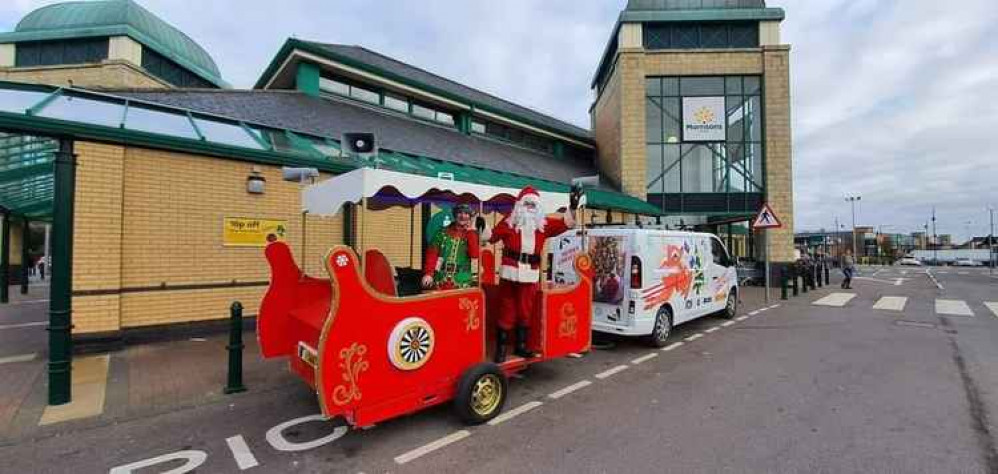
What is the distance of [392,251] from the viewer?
10.4 metres

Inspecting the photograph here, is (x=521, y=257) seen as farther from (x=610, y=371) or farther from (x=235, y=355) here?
(x=235, y=355)

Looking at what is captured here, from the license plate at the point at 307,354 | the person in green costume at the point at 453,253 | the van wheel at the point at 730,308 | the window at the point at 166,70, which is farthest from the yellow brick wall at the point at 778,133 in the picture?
the window at the point at 166,70

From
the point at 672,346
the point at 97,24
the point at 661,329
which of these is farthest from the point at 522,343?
the point at 97,24

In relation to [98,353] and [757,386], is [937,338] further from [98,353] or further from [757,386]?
[98,353]

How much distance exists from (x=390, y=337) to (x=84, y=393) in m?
4.07

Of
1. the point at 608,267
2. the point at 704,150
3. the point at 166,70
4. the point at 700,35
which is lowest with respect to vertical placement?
the point at 608,267

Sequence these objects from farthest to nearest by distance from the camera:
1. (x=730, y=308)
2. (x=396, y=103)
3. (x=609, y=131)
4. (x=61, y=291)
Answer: (x=609, y=131) < (x=396, y=103) < (x=730, y=308) < (x=61, y=291)

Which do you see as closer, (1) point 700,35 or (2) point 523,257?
(2) point 523,257

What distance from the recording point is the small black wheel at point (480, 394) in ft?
12.9

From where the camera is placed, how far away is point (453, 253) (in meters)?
4.62

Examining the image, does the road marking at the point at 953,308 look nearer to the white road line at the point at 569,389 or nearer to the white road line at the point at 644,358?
the white road line at the point at 644,358

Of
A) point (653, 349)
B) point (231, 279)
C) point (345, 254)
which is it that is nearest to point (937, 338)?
point (653, 349)

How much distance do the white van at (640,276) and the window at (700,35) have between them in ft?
53.6

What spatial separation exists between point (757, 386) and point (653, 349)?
200 centimetres
